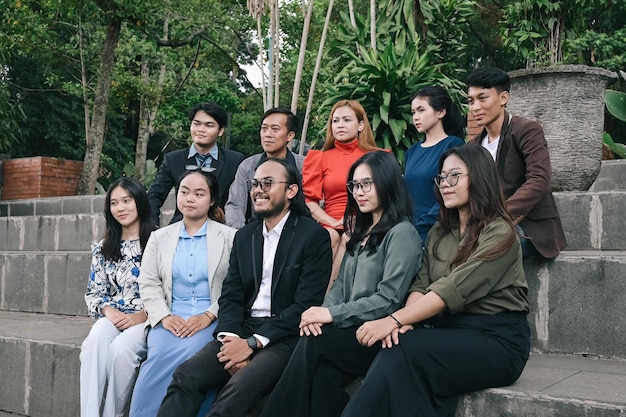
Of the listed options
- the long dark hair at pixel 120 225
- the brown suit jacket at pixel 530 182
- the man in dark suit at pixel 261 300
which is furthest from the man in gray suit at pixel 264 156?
the brown suit jacket at pixel 530 182

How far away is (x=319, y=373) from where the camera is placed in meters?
3.21

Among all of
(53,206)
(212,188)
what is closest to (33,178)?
(53,206)

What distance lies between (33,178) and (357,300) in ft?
27.9

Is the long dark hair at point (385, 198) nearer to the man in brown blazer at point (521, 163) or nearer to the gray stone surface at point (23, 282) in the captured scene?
the man in brown blazer at point (521, 163)

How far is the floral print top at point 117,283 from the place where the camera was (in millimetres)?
4312

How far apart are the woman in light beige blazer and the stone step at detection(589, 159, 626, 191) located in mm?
3671

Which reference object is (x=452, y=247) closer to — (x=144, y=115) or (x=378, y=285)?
(x=378, y=285)

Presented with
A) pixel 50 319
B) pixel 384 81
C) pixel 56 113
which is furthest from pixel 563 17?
pixel 56 113

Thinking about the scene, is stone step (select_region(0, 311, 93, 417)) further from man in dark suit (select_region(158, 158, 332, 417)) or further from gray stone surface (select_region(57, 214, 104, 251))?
gray stone surface (select_region(57, 214, 104, 251))

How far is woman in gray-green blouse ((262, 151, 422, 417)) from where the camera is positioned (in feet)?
10.4

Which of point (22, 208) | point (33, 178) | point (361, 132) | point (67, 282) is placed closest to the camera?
point (361, 132)

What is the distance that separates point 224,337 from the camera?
3611 millimetres

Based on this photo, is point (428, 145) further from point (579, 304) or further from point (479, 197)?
point (579, 304)

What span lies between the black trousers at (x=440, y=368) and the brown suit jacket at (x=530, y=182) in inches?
30.8
